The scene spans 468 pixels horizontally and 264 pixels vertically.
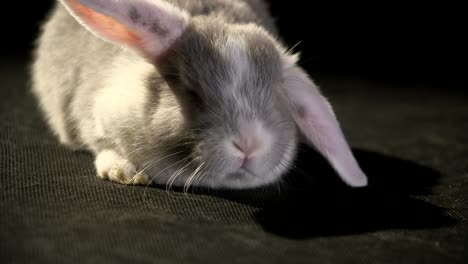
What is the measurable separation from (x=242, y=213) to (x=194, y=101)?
35 centimetres

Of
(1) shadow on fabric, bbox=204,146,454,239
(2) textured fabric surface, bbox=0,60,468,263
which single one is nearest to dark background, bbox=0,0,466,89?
(2) textured fabric surface, bbox=0,60,468,263

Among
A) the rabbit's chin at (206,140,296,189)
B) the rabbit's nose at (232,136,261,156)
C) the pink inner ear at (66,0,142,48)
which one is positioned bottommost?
the rabbit's chin at (206,140,296,189)

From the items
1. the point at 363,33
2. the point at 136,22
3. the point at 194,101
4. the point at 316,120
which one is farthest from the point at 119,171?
the point at 363,33

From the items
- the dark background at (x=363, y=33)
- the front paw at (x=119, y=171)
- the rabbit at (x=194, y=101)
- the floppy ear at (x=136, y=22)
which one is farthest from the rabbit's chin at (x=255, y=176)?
the dark background at (x=363, y=33)

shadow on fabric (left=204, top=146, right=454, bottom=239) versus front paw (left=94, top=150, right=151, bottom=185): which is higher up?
shadow on fabric (left=204, top=146, right=454, bottom=239)

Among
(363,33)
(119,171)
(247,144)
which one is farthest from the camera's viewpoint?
(363,33)

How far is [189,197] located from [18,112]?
128 centimetres

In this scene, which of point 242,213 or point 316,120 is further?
point 316,120

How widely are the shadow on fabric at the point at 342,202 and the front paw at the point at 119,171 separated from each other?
0.26 meters

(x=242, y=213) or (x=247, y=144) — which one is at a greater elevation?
(x=247, y=144)

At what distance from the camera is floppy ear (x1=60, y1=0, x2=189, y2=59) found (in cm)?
194

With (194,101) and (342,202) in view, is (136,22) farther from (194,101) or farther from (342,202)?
(342,202)

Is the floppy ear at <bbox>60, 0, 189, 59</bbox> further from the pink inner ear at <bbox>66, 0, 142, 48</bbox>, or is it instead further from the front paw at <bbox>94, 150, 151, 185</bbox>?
the front paw at <bbox>94, 150, 151, 185</bbox>

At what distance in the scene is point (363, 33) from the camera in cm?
456
